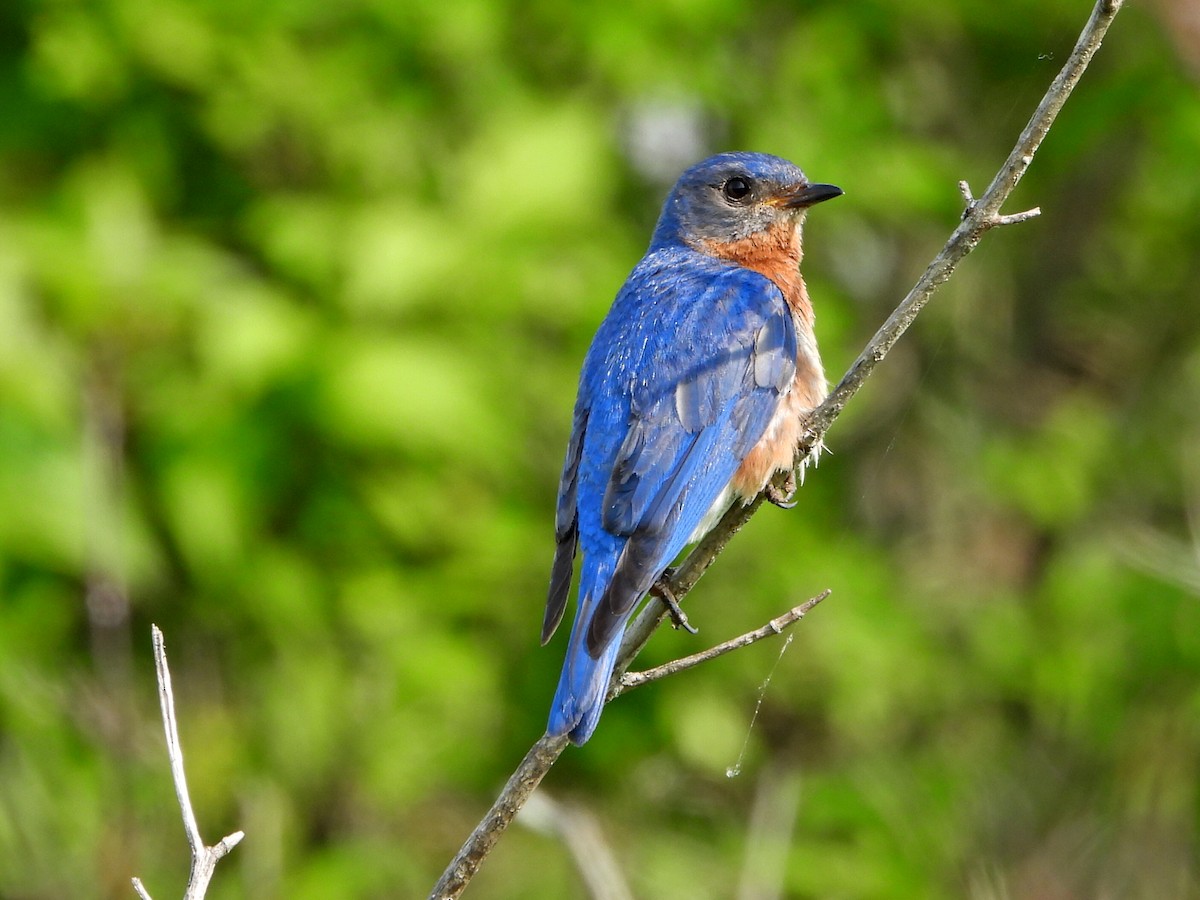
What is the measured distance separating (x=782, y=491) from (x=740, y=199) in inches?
43.9

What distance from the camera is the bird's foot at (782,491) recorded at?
11.6 ft

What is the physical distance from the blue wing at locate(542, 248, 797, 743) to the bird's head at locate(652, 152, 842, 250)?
31cm

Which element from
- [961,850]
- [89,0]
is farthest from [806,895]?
[89,0]

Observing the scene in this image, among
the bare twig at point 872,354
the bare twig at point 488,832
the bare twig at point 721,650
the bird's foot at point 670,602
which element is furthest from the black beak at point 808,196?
the bare twig at point 488,832

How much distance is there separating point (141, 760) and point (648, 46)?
290cm

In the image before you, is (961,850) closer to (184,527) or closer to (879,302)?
(184,527)

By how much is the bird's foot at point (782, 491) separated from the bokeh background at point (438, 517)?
105cm

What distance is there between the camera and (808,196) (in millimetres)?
4266

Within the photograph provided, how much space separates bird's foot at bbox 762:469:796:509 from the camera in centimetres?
354

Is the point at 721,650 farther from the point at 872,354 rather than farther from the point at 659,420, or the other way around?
the point at 659,420

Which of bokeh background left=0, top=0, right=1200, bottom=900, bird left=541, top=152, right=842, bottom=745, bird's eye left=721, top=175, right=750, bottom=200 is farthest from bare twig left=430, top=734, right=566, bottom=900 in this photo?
bird's eye left=721, top=175, right=750, bottom=200

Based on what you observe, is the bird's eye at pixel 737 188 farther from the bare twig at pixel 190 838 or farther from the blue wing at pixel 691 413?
the bare twig at pixel 190 838

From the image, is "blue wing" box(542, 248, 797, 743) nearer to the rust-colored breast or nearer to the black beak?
the rust-colored breast

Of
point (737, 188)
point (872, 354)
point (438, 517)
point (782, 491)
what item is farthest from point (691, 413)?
point (438, 517)
